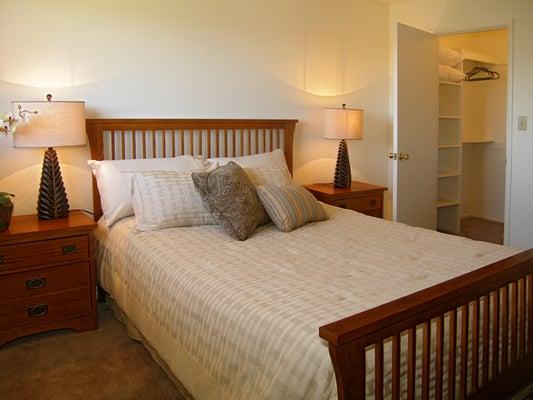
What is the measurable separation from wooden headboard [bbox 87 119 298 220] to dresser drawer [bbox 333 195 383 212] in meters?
0.52

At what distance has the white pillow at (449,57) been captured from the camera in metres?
4.89

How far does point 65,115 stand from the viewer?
2738mm

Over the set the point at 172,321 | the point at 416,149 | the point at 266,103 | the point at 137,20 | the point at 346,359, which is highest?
the point at 137,20

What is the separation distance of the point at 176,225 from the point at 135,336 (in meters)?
0.63

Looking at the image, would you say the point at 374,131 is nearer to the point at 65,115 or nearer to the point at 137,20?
the point at 137,20

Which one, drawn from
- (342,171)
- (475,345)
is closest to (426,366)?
(475,345)

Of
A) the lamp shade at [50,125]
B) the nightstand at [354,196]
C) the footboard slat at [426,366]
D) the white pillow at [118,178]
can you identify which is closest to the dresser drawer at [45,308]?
the white pillow at [118,178]

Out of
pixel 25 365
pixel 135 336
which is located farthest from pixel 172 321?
pixel 25 365

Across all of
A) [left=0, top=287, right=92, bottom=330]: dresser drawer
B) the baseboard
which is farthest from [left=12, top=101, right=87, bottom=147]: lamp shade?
the baseboard

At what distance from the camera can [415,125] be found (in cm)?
415

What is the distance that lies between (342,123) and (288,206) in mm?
1393

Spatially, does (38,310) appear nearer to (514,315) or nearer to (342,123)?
(514,315)

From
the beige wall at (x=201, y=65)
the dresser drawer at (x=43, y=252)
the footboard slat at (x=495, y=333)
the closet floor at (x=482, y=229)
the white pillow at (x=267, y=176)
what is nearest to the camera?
the footboard slat at (x=495, y=333)

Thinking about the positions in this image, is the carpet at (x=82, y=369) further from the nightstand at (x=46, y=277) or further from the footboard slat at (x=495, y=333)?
the footboard slat at (x=495, y=333)
